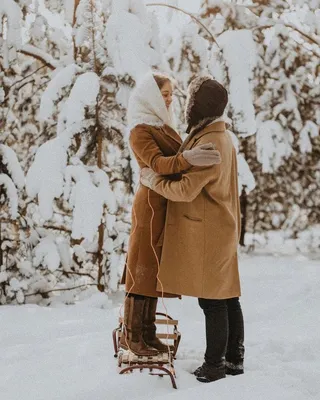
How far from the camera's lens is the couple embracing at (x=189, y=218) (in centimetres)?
311

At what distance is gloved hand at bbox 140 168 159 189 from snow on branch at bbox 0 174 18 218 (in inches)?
97.6

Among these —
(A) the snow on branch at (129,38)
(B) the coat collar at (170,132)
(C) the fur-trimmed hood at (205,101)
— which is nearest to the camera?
(C) the fur-trimmed hood at (205,101)

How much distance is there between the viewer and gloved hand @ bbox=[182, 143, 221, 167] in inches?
118

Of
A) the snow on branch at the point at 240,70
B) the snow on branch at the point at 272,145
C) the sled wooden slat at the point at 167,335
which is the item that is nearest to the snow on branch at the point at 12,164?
the snow on branch at the point at 240,70

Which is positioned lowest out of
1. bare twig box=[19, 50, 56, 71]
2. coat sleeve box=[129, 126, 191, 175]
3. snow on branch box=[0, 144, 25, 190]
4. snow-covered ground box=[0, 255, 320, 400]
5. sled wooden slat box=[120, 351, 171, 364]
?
snow-covered ground box=[0, 255, 320, 400]

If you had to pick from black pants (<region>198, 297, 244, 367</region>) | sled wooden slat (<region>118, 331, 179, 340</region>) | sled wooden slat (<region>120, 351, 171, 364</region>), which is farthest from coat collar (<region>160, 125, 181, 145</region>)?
sled wooden slat (<region>120, 351, 171, 364</region>)

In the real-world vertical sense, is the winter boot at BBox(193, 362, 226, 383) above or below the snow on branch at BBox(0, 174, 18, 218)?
below

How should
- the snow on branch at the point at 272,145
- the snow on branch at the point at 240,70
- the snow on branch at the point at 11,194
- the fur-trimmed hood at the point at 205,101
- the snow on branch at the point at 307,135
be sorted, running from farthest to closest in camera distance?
1. the snow on branch at the point at 307,135
2. the snow on branch at the point at 272,145
3. the snow on branch at the point at 240,70
4. the snow on branch at the point at 11,194
5. the fur-trimmed hood at the point at 205,101

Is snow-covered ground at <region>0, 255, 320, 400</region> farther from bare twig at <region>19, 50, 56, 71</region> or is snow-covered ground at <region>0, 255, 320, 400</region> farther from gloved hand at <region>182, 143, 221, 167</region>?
bare twig at <region>19, 50, 56, 71</region>

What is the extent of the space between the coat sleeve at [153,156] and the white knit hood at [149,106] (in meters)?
0.06

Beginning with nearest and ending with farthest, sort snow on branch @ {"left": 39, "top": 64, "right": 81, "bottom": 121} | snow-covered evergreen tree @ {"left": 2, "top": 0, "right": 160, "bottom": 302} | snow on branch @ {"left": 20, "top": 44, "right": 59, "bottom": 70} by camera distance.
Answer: snow-covered evergreen tree @ {"left": 2, "top": 0, "right": 160, "bottom": 302}, snow on branch @ {"left": 39, "top": 64, "right": 81, "bottom": 121}, snow on branch @ {"left": 20, "top": 44, "right": 59, "bottom": 70}

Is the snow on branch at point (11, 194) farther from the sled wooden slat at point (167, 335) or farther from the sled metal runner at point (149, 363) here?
the sled metal runner at point (149, 363)

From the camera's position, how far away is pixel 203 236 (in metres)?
3.14

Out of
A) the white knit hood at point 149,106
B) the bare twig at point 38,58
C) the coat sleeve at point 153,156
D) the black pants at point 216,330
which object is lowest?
the black pants at point 216,330
